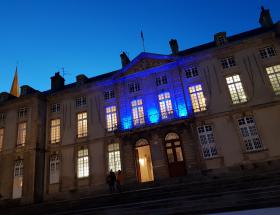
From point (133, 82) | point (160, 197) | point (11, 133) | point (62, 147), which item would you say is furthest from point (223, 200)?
point (11, 133)

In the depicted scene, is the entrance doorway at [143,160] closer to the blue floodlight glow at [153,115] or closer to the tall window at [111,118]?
the blue floodlight glow at [153,115]

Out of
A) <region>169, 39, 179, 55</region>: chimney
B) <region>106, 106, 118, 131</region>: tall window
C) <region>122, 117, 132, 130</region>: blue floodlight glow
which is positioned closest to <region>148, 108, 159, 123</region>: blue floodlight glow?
<region>122, 117, 132, 130</region>: blue floodlight glow

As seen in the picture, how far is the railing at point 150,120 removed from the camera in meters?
16.5

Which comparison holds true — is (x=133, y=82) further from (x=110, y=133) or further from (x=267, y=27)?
(x=267, y=27)

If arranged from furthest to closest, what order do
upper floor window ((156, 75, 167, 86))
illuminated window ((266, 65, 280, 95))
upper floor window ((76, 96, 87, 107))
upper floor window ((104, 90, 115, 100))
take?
1. upper floor window ((76, 96, 87, 107))
2. upper floor window ((104, 90, 115, 100))
3. upper floor window ((156, 75, 167, 86))
4. illuminated window ((266, 65, 280, 95))

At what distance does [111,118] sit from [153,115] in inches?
131

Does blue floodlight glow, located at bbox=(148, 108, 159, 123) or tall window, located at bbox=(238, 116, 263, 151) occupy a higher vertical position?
blue floodlight glow, located at bbox=(148, 108, 159, 123)

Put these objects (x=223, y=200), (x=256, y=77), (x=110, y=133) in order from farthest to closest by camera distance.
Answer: (x=110, y=133), (x=256, y=77), (x=223, y=200)

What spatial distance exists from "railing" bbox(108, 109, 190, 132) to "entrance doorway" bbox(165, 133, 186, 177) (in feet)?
3.82

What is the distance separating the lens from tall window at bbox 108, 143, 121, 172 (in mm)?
17188

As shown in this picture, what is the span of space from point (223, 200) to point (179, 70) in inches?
430

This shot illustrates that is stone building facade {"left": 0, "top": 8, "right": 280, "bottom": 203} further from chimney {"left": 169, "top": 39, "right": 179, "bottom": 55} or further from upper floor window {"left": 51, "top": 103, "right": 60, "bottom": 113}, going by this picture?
upper floor window {"left": 51, "top": 103, "right": 60, "bottom": 113}

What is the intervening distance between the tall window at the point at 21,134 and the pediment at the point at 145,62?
886 centimetres

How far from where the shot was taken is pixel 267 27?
728 inches
